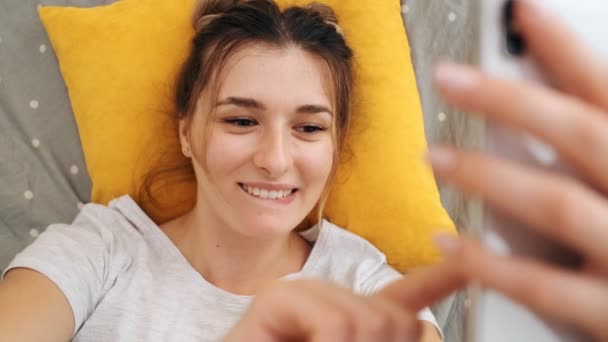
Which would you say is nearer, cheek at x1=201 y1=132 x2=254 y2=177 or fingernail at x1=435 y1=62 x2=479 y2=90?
fingernail at x1=435 y1=62 x2=479 y2=90

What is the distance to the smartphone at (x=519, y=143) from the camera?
1.03 ft

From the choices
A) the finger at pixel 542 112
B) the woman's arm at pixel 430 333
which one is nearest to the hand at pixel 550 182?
the finger at pixel 542 112

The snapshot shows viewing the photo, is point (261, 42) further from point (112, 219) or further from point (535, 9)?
point (535, 9)

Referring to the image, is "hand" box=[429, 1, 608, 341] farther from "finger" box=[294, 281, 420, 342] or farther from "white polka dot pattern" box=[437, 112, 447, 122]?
"white polka dot pattern" box=[437, 112, 447, 122]

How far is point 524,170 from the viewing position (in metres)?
0.27

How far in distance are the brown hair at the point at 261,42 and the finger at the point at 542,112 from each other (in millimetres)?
666

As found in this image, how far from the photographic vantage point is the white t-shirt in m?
0.87

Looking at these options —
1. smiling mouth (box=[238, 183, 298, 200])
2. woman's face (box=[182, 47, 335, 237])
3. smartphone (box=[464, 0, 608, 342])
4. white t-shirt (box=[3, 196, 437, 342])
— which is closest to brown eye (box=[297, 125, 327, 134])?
woman's face (box=[182, 47, 335, 237])

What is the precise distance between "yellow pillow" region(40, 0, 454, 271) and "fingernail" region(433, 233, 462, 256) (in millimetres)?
759

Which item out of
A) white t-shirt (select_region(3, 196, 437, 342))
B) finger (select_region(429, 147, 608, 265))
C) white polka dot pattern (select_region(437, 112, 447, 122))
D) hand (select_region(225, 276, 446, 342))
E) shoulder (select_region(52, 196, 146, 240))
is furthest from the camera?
white polka dot pattern (select_region(437, 112, 447, 122))

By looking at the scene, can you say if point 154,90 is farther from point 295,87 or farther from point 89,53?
point 295,87

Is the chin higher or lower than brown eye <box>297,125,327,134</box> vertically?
lower

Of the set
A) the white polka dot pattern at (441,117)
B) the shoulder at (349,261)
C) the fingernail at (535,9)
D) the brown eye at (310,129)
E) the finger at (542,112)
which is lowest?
the shoulder at (349,261)

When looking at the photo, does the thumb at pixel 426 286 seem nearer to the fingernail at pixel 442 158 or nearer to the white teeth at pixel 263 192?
the fingernail at pixel 442 158
